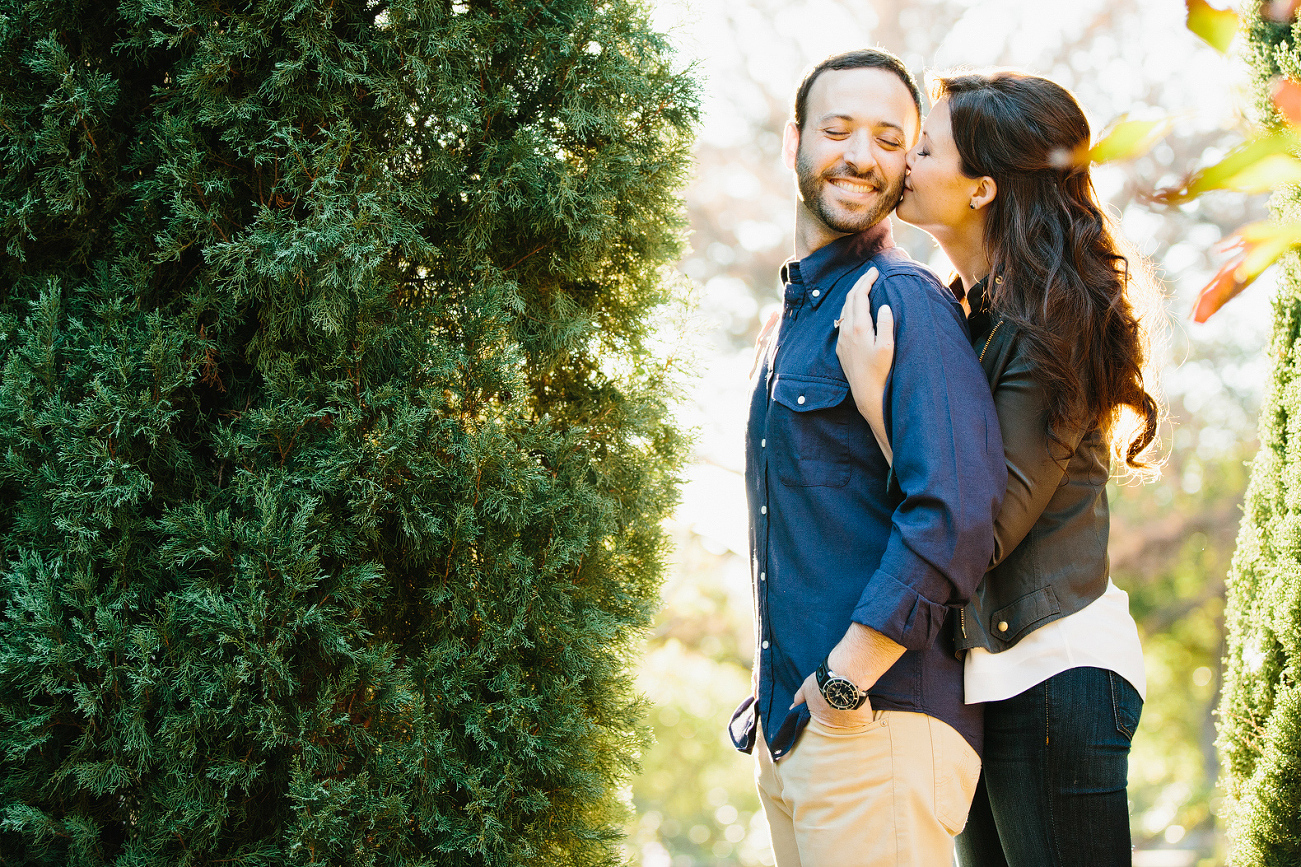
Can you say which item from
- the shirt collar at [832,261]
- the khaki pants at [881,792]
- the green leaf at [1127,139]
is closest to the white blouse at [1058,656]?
the khaki pants at [881,792]

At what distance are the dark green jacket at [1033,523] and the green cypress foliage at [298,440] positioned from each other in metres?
0.96

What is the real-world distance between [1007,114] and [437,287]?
1449mm

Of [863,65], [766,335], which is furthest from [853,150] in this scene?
[766,335]

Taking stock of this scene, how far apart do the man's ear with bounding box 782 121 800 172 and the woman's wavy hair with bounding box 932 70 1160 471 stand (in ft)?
1.38

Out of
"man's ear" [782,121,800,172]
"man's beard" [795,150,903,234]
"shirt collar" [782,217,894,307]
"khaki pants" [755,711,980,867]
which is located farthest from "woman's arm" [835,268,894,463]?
"man's ear" [782,121,800,172]

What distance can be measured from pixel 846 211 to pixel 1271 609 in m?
1.59

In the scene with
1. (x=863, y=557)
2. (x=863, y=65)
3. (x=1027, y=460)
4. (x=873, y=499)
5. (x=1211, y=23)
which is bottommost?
(x=863, y=557)

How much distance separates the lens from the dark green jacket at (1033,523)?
187cm

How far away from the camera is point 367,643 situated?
213cm

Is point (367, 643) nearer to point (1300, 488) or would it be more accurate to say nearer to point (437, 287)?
point (437, 287)

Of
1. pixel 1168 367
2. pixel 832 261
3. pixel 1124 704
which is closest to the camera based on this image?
pixel 1124 704

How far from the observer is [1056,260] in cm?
197

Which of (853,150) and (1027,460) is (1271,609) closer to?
(1027,460)

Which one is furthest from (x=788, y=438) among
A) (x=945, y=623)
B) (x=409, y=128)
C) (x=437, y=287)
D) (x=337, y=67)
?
(x=337, y=67)
